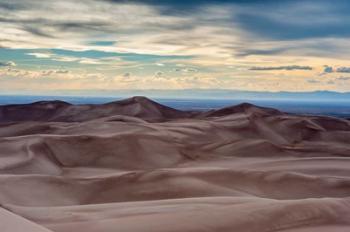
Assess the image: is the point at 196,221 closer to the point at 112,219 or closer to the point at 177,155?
the point at 112,219

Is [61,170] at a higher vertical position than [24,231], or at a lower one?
lower

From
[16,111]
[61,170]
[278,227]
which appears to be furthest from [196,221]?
[16,111]

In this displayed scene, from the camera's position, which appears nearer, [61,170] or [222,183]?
[222,183]

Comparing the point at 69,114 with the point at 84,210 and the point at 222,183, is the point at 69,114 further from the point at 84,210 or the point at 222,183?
the point at 84,210

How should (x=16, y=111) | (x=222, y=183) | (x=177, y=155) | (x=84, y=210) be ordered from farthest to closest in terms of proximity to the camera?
1. (x=16, y=111)
2. (x=177, y=155)
3. (x=222, y=183)
4. (x=84, y=210)

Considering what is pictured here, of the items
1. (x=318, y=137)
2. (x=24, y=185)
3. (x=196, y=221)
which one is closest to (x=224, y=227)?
(x=196, y=221)

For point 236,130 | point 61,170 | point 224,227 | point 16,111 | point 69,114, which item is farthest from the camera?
point 16,111
